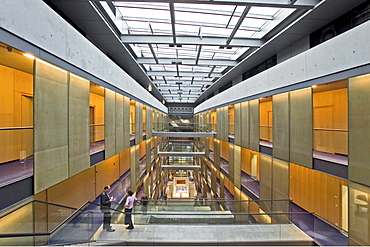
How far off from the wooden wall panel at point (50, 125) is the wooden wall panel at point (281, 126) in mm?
6590

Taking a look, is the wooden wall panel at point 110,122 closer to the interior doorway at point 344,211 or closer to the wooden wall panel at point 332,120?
the wooden wall panel at point 332,120

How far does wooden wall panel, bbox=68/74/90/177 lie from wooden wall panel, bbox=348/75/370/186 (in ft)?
20.8

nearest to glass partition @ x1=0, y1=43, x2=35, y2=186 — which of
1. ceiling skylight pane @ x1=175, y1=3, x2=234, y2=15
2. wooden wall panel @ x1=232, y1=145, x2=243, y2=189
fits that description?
ceiling skylight pane @ x1=175, y1=3, x2=234, y2=15

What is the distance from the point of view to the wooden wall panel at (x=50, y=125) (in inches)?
134

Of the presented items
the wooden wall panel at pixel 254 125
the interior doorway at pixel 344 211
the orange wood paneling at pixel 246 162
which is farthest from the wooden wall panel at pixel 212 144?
the interior doorway at pixel 344 211

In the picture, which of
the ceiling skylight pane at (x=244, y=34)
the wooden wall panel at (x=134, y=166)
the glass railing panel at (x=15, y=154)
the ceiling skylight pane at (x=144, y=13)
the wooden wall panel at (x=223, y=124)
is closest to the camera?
the glass railing panel at (x=15, y=154)

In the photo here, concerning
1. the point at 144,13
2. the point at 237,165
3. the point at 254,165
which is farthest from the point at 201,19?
the point at 254,165

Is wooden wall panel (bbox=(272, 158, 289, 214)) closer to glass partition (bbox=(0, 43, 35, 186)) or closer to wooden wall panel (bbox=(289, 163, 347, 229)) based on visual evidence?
wooden wall panel (bbox=(289, 163, 347, 229))

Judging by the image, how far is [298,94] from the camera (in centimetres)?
591

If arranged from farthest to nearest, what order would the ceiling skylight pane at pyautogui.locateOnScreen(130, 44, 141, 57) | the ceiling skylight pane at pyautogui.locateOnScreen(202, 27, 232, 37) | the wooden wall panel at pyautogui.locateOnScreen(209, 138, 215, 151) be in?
the wooden wall panel at pyautogui.locateOnScreen(209, 138, 215, 151)
the ceiling skylight pane at pyautogui.locateOnScreen(130, 44, 141, 57)
the ceiling skylight pane at pyautogui.locateOnScreen(202, 27, 232, 37)

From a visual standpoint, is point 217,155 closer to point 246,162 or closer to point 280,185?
point 246,162

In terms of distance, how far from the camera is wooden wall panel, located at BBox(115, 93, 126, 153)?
7467mm

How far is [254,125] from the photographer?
8703mm

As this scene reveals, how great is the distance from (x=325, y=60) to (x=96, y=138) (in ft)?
22.2
